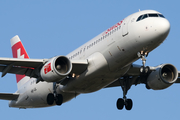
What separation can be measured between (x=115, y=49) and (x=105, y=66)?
1569 mm

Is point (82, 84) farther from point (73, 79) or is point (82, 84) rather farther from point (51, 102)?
point (51, 102)

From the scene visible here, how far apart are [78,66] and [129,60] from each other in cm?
400

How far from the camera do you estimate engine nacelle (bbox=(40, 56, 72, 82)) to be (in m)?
30.8

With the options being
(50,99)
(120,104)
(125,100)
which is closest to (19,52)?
(50,99)

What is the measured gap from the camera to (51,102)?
34.9 m

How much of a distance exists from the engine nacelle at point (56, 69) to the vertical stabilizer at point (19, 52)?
32.5 ft

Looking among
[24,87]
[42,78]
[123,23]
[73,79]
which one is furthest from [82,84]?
[24,87]

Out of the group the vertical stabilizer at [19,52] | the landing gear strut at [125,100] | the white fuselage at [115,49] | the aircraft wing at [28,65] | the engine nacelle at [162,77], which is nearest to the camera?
the white fuselage at [115,49]

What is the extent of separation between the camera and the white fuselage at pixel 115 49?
29.1m

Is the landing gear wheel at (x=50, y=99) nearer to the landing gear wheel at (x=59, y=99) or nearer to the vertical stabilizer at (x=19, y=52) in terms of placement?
the landing gear wheel at (x=59, y=99)

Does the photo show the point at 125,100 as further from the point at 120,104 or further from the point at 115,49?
the point at 115,49

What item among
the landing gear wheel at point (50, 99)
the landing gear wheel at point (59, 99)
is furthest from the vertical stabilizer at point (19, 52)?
the landing gear wheel at point (59, 99)

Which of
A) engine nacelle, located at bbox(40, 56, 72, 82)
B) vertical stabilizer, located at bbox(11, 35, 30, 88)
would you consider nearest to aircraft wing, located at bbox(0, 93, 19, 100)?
vertical stabilizer, located at bbox(11, 35, 30, 88)

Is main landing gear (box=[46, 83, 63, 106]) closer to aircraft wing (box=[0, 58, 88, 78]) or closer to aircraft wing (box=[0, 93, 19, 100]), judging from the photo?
aircraft wing (box=[0, 58, 88, 78])
